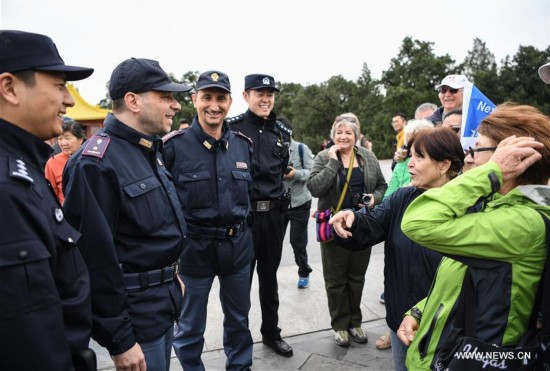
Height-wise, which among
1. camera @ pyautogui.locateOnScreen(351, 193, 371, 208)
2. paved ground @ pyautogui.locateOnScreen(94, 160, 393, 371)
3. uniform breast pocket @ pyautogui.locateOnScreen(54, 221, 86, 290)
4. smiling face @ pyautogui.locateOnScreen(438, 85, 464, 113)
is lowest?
paved ground @ pyautogui.locateOnScreen(94, 160, 393, 371)

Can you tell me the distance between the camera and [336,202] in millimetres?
3615

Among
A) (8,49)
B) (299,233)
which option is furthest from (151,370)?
(299,233)

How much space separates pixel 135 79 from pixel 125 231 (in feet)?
2.73

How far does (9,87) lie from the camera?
1310 millimetres

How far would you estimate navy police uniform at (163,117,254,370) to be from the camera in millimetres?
2836

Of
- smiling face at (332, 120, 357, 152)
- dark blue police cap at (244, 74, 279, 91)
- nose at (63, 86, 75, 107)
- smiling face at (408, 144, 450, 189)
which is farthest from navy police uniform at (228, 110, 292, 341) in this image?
nose at (63, 86, 75, 107)

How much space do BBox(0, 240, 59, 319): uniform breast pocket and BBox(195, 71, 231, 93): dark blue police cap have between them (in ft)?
6.67

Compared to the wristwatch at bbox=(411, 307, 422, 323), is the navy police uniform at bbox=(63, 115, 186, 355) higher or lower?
higher

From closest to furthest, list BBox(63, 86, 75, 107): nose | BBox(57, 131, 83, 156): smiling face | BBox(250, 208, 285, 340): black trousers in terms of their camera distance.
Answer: BBox(63, 86, 75, 107): nose → BBox(250, 208, 285, 340): black trousers → BBox(57, 131, 83, 156): smiling face

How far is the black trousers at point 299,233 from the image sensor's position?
192 inches

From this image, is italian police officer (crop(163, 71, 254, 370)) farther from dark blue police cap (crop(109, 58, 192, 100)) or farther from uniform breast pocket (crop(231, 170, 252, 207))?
dark blue police cap (crop(109, 58, 192, 100))

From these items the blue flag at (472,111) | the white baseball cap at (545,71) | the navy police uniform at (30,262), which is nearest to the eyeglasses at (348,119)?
the blue flag at (472,111)

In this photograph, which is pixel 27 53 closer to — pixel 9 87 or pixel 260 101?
pixel 9 87

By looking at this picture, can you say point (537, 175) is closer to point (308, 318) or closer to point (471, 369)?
point (471, 369)
